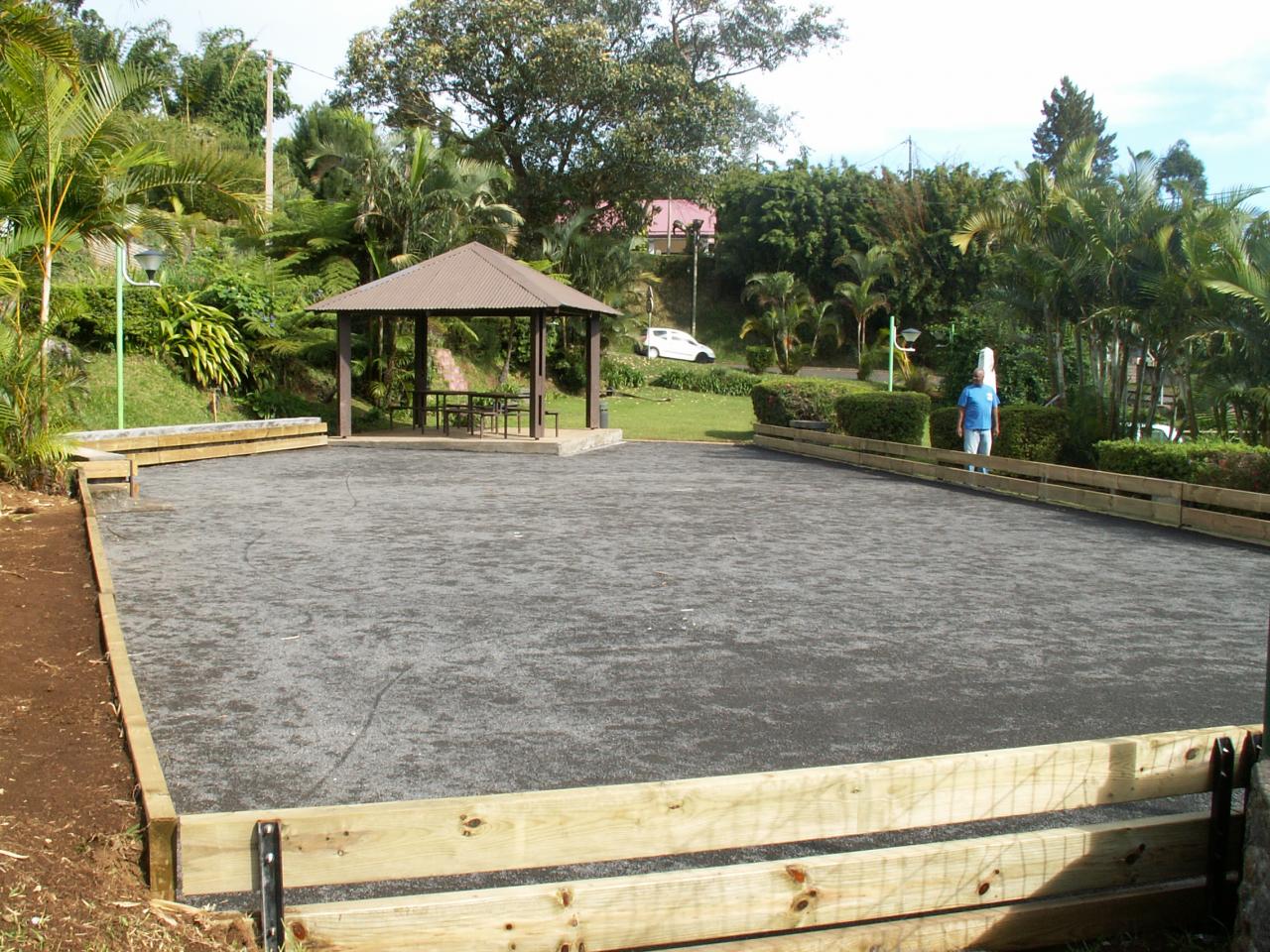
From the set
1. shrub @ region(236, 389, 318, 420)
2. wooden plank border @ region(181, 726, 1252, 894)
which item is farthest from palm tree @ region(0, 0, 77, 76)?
shrub @ region(236, 389, 318, 420)

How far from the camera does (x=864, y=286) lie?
45156mm

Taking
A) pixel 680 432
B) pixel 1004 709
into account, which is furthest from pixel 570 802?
pixel 680 432

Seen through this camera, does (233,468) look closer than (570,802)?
No

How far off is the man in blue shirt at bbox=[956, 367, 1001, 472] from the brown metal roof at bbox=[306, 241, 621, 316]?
7.79 m

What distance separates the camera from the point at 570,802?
2.98 m

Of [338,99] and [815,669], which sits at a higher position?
[338,99]

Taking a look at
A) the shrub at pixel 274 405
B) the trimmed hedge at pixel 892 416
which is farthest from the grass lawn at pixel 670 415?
the shrub at pixel 274 405

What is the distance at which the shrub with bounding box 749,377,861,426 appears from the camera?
22.2 meters

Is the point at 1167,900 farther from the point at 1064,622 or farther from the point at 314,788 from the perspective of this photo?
the point at 1064,622

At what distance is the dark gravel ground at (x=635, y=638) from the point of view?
16.1 ft

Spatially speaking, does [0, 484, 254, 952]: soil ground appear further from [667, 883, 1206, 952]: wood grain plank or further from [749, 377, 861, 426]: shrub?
[749, 377, 861, 426]: shrub

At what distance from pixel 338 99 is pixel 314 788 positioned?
33230 mm

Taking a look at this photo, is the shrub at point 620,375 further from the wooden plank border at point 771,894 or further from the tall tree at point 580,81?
the wooden plank border at point 771,894

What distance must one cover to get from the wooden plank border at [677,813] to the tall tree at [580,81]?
31.0 metres
